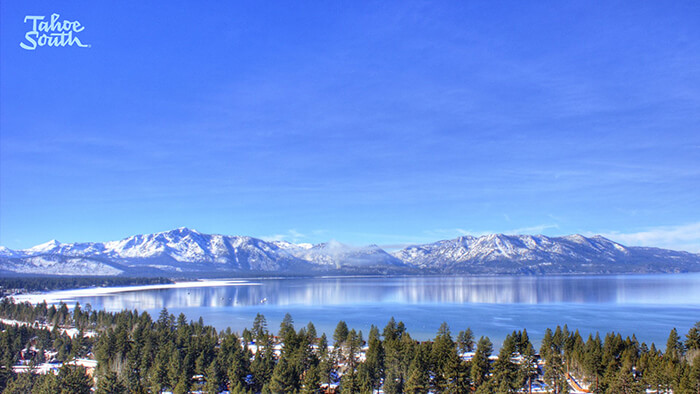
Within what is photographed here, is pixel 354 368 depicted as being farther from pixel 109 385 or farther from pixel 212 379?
pixel 109 385

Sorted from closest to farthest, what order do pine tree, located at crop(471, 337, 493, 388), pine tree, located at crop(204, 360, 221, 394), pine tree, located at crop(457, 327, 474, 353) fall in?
pine tree, located at crop(471, 337, 493, 388)
pine tree, located at crop(204, 360, 221, 394)
pine tree, located at crop(457, 327, 474, 353)

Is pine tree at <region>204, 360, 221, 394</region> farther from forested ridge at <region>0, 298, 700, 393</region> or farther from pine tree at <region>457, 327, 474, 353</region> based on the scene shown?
pine tree at <region>457, 327, 474, 353</region>

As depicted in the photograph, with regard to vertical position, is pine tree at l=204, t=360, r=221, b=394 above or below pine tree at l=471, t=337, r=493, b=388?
below

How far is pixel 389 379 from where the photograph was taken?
53.8 m

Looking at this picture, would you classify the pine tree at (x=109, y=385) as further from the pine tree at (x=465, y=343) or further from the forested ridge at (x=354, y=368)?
the pine tree at (x=465, y=343)

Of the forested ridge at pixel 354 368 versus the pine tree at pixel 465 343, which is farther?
the pine tree at pixel 465 343

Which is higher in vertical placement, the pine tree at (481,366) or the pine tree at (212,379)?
the pine tree at (481,366)

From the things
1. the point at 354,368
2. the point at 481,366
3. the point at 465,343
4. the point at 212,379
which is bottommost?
the point at 354,368

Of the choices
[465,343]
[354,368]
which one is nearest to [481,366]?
[354,368]

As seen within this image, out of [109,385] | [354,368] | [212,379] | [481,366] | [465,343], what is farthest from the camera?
[465,343]

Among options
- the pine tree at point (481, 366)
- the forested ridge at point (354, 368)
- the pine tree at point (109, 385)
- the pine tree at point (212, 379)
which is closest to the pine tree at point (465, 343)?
the forested ridge at point (354, 368)

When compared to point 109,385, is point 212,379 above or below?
below

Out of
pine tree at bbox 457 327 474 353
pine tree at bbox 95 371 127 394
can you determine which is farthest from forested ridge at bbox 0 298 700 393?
pine tree at bbox 457 327 474 353

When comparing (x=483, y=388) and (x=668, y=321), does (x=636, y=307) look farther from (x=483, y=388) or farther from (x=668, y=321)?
(x=483, y=388)
